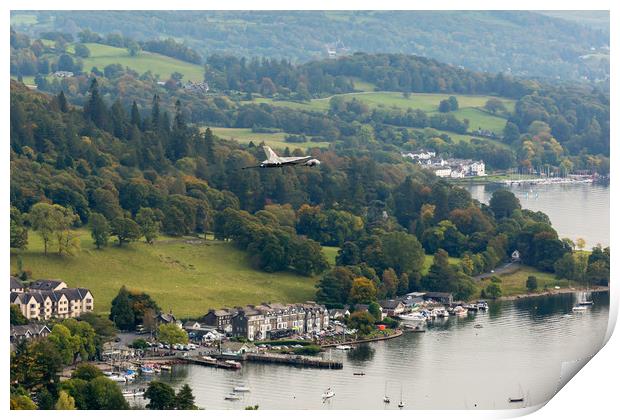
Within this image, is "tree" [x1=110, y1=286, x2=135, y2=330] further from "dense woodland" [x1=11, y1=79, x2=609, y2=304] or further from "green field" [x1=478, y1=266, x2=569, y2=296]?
"green field" [x1=478, y1=266, x2=569, y2=296]

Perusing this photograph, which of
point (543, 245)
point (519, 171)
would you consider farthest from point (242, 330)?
point (519, 171)

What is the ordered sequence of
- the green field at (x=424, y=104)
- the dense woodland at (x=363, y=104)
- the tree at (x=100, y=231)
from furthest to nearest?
1. the green field at (x=424, y=104)
2. the dense woodland at (x=363, y=104)
3. the tree at (x=100, y=231)

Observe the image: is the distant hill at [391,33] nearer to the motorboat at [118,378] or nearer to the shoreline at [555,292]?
the shoreline at [555,292]

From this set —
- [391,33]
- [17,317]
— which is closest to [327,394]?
[17,317]

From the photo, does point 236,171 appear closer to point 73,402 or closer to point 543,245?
point 543,245

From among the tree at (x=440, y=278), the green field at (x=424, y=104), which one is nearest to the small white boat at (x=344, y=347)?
the tree at (x=440, y=278)

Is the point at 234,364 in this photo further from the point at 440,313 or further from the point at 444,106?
the point at 444,106
